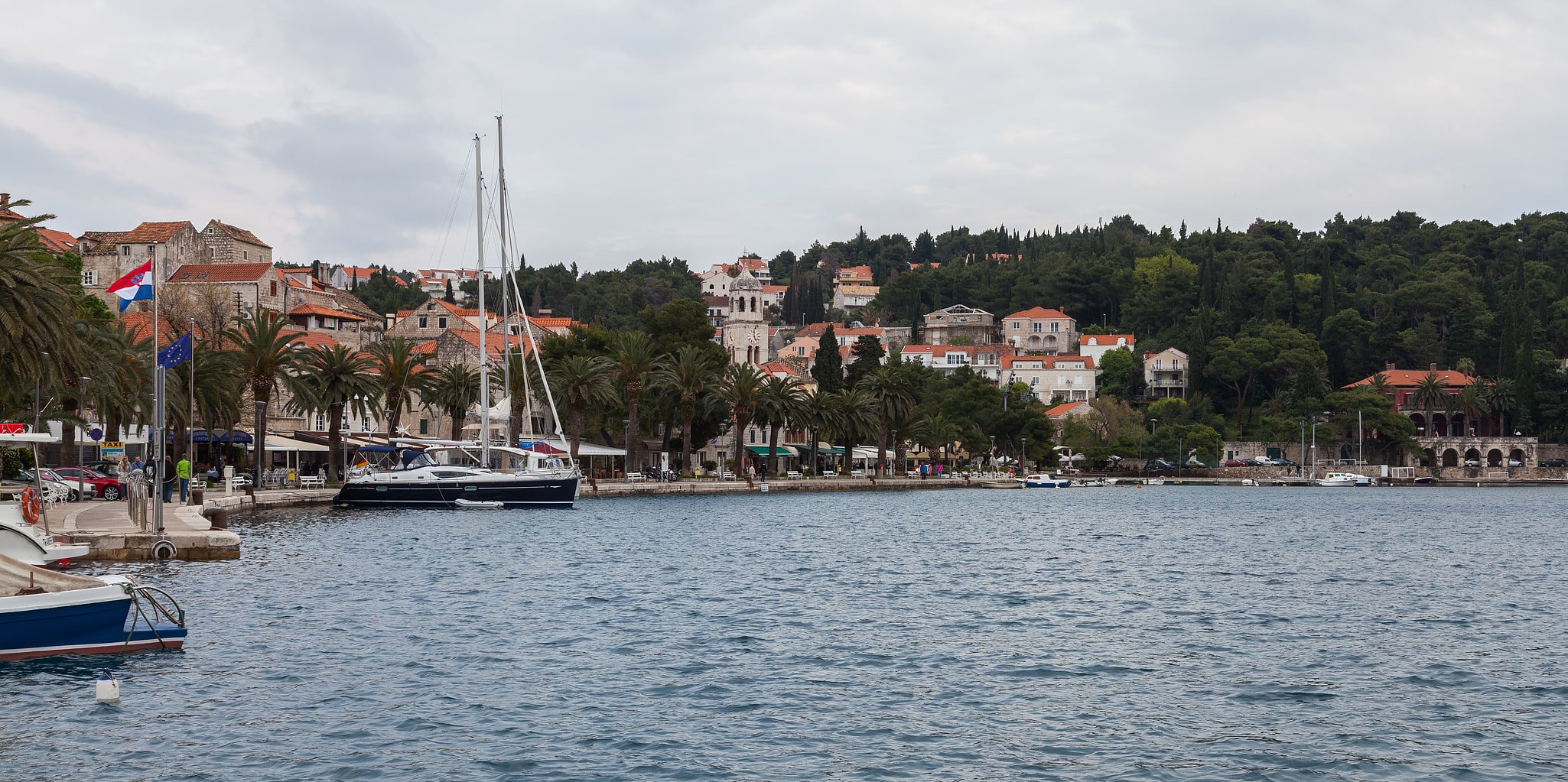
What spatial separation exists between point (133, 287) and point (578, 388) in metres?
41.3

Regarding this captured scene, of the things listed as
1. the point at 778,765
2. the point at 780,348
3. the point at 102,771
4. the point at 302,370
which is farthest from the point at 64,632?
the point at 780,348

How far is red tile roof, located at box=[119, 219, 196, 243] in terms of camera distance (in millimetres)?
99594

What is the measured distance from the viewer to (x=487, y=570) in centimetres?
3409

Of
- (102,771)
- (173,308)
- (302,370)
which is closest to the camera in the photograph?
(102,771)

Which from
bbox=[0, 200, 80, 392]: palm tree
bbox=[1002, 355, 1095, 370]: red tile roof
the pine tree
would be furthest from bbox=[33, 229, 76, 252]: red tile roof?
bbox=[1002, 355, 1095, 370]: red tile roof

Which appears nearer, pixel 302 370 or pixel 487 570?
pixel 487 570

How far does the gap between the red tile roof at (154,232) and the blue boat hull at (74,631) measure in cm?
8880

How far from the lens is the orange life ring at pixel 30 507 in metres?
30.8

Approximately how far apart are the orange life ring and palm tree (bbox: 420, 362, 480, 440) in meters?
41.1

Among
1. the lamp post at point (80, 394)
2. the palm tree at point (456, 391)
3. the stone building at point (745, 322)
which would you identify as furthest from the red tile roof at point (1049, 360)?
the lamp post at point (80, 394)

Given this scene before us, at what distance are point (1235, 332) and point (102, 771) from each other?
6017 inches

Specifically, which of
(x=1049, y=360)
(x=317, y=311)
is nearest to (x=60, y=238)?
(x=317, y=311)

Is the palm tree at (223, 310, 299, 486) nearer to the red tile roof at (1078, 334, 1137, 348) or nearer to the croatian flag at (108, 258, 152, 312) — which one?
the croatian flag at (108, 258, 152, 312)

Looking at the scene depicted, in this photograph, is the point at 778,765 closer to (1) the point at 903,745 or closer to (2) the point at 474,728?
(1) the point at 903,745
